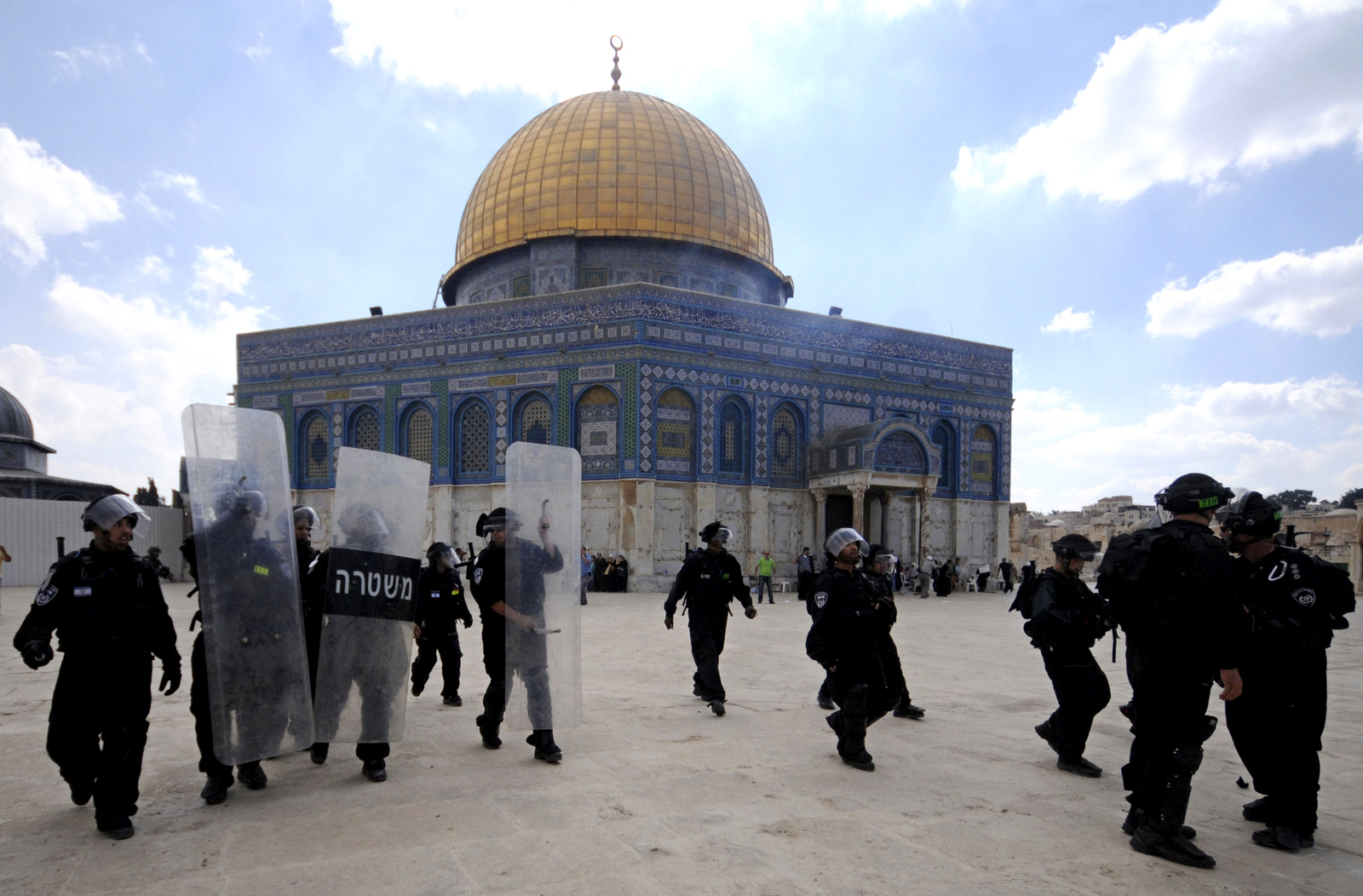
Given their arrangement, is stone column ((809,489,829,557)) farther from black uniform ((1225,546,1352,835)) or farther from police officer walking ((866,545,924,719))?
black uniform ((1225,546,1352,835))

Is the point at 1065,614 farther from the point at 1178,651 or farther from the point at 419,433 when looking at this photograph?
the point at 419,433

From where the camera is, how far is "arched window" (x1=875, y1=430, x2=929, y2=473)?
25255 millimetres

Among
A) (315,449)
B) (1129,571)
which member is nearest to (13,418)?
(315,449)

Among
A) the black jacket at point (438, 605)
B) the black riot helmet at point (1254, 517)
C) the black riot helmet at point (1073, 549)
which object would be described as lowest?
the black jacket at point (438, 605)

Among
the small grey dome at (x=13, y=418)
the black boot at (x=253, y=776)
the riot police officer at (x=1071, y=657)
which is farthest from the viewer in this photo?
the small grey dome at (x=13, y=418)

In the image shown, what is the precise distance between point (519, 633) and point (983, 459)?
85.7 ft

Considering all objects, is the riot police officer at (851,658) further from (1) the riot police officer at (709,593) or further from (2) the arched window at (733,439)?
(2) the arched window at (733,439)

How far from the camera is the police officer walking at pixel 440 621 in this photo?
271 inches

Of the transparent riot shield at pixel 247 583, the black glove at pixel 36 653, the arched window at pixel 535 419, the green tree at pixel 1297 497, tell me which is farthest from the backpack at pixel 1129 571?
the green tree at pixel 1297 497

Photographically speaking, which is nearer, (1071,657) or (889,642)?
(1071,657)

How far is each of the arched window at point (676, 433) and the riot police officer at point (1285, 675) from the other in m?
19.9

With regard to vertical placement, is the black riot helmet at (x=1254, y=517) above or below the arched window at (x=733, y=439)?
below

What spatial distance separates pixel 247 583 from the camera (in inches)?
175

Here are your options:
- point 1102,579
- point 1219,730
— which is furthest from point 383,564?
point 1219,730
